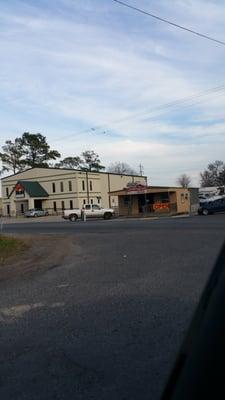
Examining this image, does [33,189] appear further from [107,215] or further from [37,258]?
[37,258]

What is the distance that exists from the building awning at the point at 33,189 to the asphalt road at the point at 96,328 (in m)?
83.0

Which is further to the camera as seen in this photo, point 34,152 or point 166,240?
point 34,152

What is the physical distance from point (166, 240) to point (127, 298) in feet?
39.0

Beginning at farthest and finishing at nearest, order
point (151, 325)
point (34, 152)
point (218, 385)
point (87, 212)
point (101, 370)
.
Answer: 1. point (34, 152)
2. point (87, 212)
3. point (151, 325)
4. point (101, 370)
5. point (218, 385)

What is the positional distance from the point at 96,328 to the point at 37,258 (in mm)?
9937

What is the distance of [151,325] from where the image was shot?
696 cm

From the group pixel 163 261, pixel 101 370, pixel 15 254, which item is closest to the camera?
pixel 101 370

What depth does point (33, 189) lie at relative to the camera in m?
97.2

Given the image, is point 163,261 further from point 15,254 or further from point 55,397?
point 55,397

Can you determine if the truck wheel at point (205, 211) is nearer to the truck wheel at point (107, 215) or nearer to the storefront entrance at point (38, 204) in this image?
the truck wheel at point (107, 215)

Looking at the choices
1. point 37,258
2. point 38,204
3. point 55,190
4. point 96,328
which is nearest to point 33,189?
point 38,204

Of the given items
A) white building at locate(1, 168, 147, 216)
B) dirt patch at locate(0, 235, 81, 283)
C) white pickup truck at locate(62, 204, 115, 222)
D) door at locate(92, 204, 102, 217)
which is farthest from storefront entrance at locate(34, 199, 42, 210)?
dirt patch at locate(0, 235, 81, 283)

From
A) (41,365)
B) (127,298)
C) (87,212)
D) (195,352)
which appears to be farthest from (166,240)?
(87,212)

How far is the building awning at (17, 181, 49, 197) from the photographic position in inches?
3770
